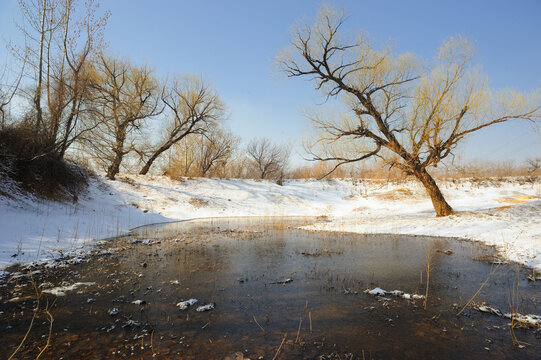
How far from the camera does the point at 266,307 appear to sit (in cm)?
459

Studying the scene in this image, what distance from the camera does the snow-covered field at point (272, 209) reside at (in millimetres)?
8648

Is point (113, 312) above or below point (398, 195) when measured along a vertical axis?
below

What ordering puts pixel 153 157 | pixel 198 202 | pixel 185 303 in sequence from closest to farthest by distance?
1. pixel 185 303
2. pixel 198 202
3. pixel 153 157

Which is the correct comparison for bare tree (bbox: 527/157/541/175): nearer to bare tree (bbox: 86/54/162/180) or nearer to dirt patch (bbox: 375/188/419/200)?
dirt patch (bbox: 375/188/419/200)

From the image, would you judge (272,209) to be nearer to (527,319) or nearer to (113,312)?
(113,312)

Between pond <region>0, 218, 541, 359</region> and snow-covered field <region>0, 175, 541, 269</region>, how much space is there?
2.26m

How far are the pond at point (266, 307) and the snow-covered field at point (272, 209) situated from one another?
7.40 feet

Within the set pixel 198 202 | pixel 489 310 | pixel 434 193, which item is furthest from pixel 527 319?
pixel 198 202

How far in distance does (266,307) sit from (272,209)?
66.0 feet

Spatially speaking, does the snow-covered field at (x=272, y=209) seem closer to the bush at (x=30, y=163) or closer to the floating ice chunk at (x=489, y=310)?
the bush at (x=30, y=163)

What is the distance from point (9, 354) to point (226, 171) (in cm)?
3970

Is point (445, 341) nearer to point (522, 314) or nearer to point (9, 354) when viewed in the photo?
point (522, 314)

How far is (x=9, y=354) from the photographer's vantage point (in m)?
3.16

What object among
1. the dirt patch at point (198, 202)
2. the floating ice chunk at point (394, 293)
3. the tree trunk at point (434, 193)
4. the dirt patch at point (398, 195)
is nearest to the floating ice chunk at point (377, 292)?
the floating ice chunk at point (394, 293)
